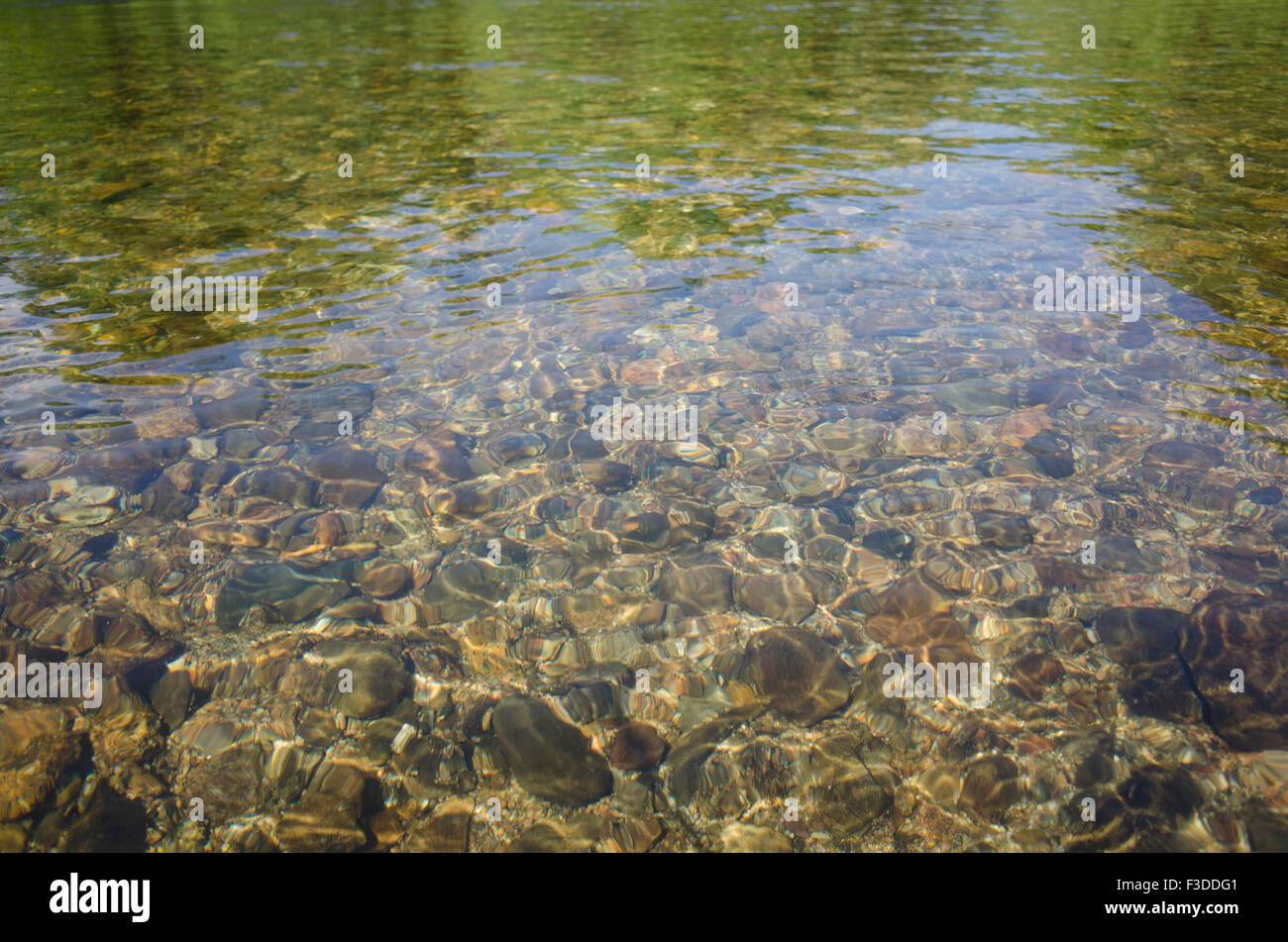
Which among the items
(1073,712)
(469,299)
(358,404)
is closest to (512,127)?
(469,299)

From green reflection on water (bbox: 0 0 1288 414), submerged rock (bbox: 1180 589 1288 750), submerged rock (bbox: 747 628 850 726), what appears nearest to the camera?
submerged rock (bbox: 1180 589 1288 750)

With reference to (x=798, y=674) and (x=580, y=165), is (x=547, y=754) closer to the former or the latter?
(x=798, y=674)

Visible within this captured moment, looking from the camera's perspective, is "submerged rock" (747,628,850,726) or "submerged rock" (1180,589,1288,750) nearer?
"submerged rock" (1180,589,1288,750)

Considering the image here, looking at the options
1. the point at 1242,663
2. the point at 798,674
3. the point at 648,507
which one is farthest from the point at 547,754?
the point at 1242,663

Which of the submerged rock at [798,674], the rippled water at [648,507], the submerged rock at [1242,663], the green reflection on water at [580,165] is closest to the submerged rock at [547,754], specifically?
the rippled water at [648,507]

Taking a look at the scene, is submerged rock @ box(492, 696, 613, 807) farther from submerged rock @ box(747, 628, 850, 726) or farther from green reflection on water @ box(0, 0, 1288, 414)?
green reflection on water @ box(0, 0, 1288, 414)

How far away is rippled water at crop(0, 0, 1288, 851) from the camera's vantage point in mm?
4945

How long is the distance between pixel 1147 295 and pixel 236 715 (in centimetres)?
1146

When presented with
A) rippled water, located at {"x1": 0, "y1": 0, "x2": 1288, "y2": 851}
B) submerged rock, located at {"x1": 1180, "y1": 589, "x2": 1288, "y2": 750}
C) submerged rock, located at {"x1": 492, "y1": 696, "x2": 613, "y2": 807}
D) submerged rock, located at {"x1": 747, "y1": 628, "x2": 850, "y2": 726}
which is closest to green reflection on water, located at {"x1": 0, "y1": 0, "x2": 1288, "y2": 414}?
rippled water, located at {"x1": 0, "y1": 0, "x2": 1288, "y2": 851}

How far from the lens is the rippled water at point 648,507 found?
4945mm

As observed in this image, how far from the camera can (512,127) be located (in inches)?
785

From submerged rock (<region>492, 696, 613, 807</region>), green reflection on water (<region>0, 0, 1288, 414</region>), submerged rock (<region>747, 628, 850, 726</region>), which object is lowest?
submerged rock (<region>492, 696, 613, 807</region>)

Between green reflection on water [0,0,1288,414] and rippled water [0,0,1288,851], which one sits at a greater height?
green reflection on water [0,0,1288,414]

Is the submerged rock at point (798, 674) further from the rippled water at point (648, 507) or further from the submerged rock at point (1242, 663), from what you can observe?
the submerged rock at point (1242, 663)
